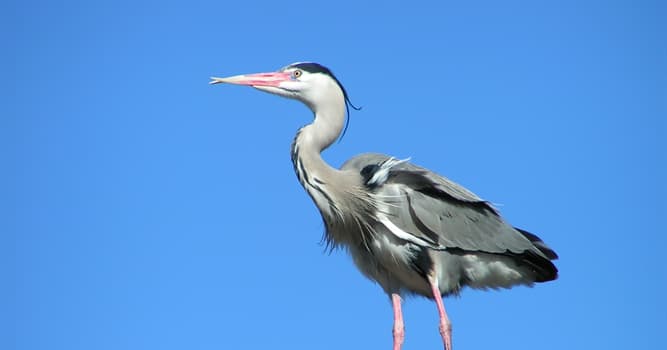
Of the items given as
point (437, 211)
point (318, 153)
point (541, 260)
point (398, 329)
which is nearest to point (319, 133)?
point (318, 153)

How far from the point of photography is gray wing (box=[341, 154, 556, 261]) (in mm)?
8602

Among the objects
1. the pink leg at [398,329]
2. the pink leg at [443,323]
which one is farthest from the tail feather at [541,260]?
the pink leg at [398,329]

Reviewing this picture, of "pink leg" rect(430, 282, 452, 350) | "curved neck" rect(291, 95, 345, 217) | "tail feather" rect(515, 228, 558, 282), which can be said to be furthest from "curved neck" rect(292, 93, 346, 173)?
"tail feather" rect(515, 228, 558, 282)

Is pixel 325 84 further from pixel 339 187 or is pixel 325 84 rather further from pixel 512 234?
pixel 512 234

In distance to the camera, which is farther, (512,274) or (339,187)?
(512,274)

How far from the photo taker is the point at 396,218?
8578mm

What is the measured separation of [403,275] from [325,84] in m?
1.64

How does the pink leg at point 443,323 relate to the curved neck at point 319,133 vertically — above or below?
below

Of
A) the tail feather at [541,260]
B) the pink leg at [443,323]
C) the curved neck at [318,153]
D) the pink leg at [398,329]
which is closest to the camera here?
the curved neck at [318,153]

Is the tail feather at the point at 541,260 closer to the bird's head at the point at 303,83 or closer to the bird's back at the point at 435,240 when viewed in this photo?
the bird's back at the point at 435,240

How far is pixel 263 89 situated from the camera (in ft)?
28.5

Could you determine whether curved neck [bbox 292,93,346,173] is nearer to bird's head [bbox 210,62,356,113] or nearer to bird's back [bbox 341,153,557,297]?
bird's head [bbox 210,62,356,113]

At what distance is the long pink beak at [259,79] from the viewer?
861 cm

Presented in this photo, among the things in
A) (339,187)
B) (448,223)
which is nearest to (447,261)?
(448,223)
